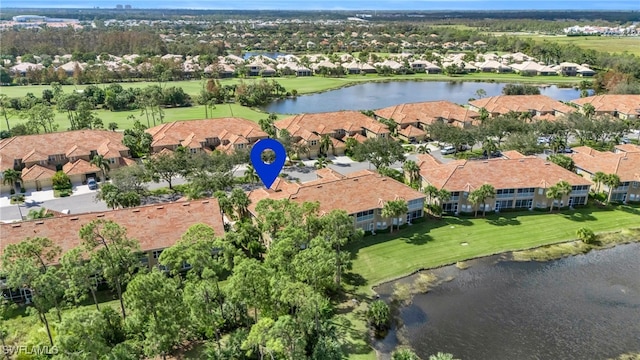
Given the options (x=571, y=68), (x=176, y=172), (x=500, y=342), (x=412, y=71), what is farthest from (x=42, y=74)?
(x=571, y=68)

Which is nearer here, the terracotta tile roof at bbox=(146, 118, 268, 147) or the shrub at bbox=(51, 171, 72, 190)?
the shrub at bbox=(51, 171, 72, 190)

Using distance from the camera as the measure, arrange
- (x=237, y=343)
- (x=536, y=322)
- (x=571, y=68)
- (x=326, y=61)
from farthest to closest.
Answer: (x=326, y=61) → (x=571, y=68) → (x=536, y=322) → (x=237, y=343)

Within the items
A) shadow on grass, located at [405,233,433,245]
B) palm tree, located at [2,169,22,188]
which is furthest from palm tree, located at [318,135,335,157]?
palm tree, located at [2,169,22,188]

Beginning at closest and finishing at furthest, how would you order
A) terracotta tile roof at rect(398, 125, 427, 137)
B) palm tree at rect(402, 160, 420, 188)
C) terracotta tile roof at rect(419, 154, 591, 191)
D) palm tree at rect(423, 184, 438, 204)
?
palm tree at rect(423, 184, 438, 204)
terracotta tile roof at rect(419, 154, 591, 191)
palm tree at rect(402, 160, 420, 188)
terracotta tile roof at rect(398, 125, 427, 137)

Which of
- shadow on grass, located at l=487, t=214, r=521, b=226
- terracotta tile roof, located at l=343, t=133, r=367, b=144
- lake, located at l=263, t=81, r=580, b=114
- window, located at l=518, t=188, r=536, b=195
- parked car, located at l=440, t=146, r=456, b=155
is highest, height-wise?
window, located at l=518, t=188, r=536, b=195

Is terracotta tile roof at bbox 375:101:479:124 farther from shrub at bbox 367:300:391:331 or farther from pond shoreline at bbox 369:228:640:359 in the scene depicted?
shrub at bbox 367:300:391:331

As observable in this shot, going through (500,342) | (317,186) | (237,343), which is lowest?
(500,342)

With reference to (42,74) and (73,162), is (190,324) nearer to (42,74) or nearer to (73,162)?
(73,162)
